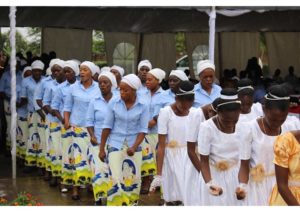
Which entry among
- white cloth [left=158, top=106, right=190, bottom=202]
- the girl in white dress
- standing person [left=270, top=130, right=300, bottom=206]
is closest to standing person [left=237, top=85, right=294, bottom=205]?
standing person [left=270, top=130, right=300, bottom=206]

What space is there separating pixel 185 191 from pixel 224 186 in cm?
89

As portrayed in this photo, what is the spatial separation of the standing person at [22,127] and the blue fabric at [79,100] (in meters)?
2.48

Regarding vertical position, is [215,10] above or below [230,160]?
above

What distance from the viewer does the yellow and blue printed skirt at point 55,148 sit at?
870cm

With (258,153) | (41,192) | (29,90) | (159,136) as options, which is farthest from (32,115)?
(258,153)

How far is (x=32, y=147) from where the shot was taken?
32.6 feet

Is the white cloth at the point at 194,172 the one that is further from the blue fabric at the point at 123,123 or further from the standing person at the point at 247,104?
the blue fabric at the point at 123,123

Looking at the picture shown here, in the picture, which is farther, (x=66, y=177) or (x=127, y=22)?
(x=127, y=22)

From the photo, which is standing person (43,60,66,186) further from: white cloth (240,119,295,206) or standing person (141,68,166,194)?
white cloth (240,119,295,206)

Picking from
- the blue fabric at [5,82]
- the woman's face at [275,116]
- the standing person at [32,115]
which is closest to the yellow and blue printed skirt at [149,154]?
the standing person at [32,115]

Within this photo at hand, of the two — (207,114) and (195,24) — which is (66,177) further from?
(195,24)

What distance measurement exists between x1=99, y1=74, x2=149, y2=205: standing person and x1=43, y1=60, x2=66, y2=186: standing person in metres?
2.28
